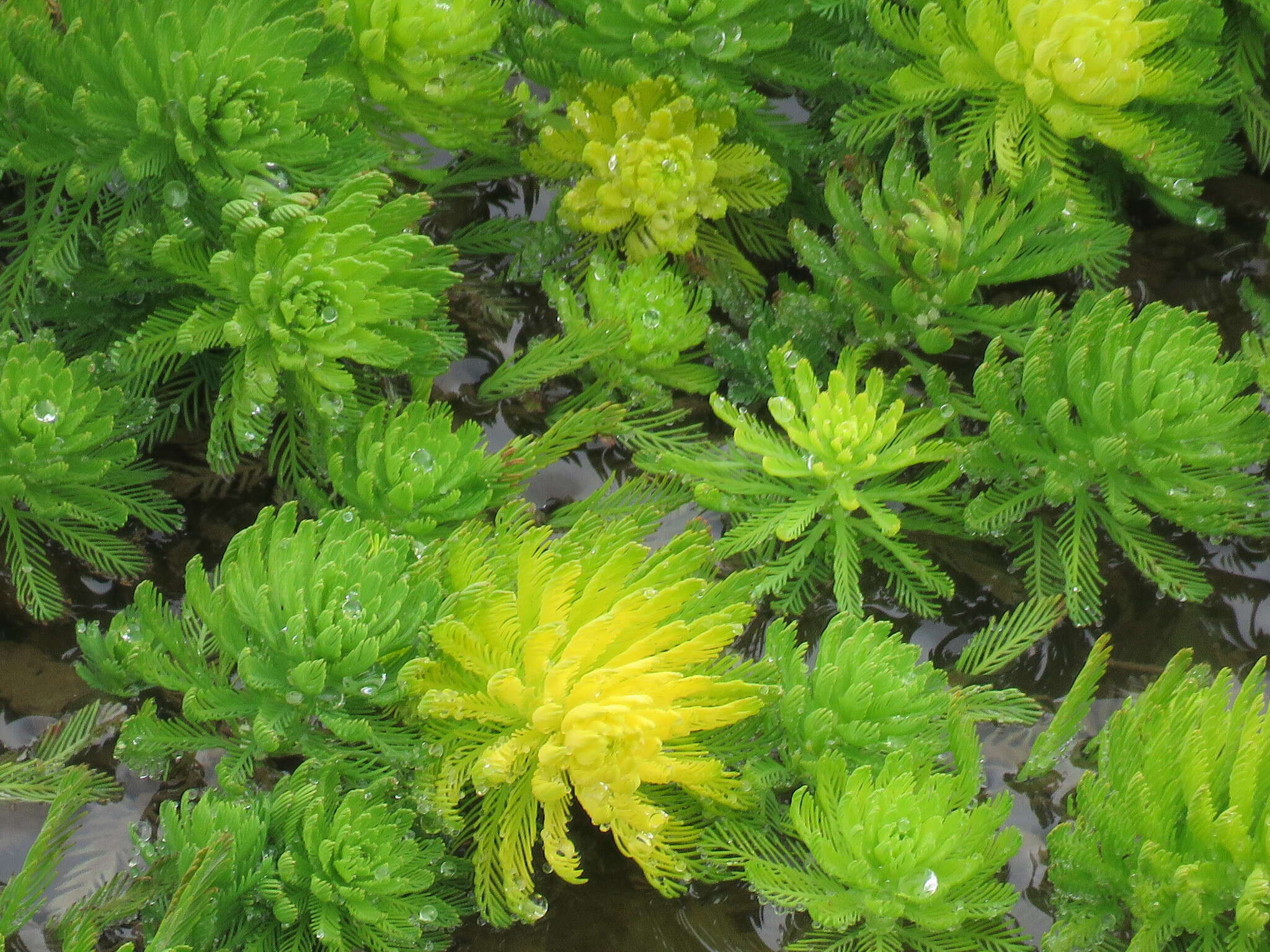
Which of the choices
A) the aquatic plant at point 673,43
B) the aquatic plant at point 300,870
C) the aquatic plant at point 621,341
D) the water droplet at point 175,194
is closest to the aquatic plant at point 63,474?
the water droplet at point 175,194

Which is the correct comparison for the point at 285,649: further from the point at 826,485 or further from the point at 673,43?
the point at 673,43

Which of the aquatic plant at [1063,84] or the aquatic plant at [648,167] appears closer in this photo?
the aquatic plant at [1063,84]

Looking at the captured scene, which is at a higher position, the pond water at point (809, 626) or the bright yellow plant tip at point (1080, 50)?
the bright yellow plant tip at point (1080, 50)

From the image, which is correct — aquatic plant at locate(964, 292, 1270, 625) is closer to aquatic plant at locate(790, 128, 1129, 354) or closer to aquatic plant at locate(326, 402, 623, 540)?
aquatic plant at locate(790, 128, 1129, 354)

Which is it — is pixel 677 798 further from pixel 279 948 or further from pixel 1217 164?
pixel 1217 164

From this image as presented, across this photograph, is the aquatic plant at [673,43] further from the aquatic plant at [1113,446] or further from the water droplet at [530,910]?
the water droplet at [530,910]

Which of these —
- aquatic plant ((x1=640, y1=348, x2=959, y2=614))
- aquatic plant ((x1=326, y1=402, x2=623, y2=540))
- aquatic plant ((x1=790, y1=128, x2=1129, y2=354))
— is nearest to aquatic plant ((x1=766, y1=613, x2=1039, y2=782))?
aquatic plant ((x1=640, y1=348, x2=959, y2=614))

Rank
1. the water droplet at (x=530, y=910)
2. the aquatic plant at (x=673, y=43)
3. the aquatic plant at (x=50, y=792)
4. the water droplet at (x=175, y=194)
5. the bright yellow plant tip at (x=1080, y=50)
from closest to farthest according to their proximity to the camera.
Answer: the aquatic plant at (x=50, y=792)
the water droplet at (x=530, y=910)
the water droplet at (x=175, y=194)
the bright yellow plant tip at (x=1080, y=50)
the aquatic plant at (x=673, y=43)

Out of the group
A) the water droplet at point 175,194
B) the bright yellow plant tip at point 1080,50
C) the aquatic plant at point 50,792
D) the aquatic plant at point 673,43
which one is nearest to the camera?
the aquatic plant at point 50,792
